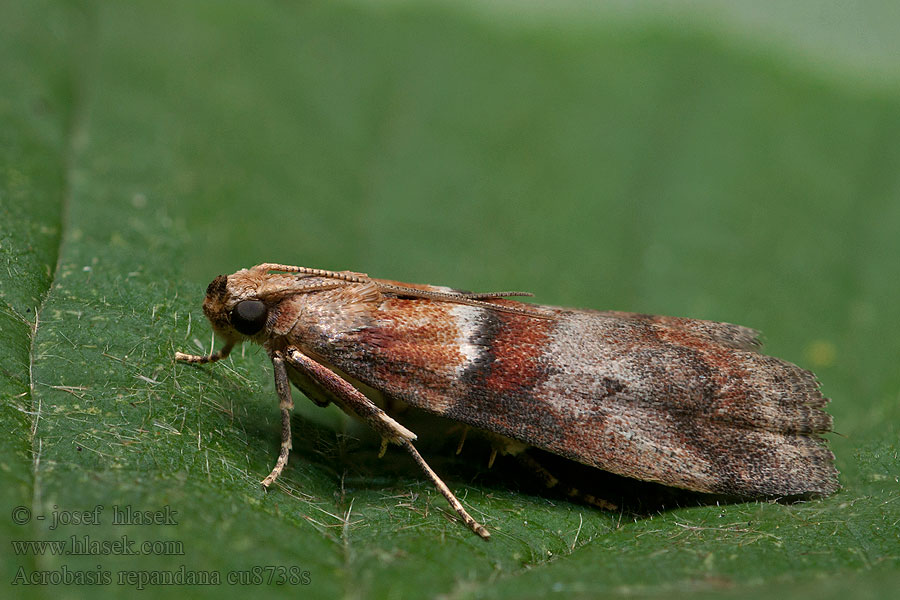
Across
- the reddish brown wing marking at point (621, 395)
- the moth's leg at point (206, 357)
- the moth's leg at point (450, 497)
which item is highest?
the reddish brown wing marking at point (621, 395)

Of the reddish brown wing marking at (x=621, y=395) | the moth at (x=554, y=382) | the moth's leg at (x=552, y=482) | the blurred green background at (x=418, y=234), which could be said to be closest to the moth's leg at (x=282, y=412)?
the moth at (x=554, y=382)

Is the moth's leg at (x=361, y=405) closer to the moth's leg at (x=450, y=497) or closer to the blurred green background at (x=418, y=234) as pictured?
the moth's leg at (x=450, y=497)

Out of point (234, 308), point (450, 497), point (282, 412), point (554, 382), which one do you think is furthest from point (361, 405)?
point (554, 382)

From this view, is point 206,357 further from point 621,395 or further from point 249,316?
point 621,395

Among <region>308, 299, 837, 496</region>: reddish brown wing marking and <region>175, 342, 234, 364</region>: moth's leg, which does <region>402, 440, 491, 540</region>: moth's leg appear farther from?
<region>175, 342, 234, 364</region>: moth's leg

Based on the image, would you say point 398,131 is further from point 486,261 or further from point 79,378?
point 79,378

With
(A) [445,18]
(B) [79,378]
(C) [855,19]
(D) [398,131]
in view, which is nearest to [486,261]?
(D) [398,131]

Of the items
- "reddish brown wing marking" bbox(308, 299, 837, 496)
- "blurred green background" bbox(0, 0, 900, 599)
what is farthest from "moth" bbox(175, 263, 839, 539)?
"blurred green background" bbox(0, 0, 900, 599)
